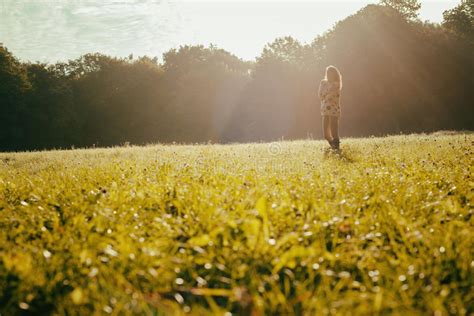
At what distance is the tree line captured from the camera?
129 feet

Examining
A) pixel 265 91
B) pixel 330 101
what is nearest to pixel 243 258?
pixel 330 101

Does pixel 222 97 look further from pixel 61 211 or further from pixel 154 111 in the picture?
pixel 61 211

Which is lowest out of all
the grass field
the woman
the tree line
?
the grass field

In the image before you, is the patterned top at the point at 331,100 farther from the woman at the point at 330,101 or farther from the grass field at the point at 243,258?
the grass field at the point at 243,258

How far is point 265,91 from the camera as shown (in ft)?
150

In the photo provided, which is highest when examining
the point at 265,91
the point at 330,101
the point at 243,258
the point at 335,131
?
the point at 265,91

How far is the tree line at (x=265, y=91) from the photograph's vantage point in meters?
39.3

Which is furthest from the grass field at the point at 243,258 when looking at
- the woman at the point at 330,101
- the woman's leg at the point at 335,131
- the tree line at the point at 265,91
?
the tree line at the point at 265,91

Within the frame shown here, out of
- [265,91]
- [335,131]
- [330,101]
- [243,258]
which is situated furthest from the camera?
[265,91]

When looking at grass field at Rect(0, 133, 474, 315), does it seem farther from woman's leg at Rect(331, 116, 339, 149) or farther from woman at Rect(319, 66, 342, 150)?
woman at Rect(319, 66, 342, 150)

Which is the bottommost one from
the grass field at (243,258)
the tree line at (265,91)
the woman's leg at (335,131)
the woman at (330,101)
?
the grass field at (243,258)

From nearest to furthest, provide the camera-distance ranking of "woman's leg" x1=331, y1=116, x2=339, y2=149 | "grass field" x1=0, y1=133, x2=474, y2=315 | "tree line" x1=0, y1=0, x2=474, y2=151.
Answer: "grass field" x1=0, y1=133, x2=474, y2=315, "woman's leg" x1=331, y1=116, x2=339, y2=149, "tree line" x1=0, y1=0, x2=474, y2=151

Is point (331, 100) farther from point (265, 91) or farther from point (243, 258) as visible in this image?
point (265, 91)

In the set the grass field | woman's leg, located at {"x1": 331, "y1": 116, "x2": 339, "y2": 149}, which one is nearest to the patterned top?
woman's leg, located at {"x1": 331, "y1": 116, "x2": 339, "y2": 149}
